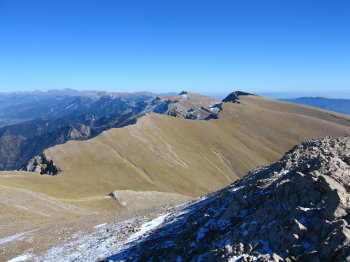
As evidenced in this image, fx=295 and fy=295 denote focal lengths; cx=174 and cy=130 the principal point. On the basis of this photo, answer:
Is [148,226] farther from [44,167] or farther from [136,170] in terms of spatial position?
[44,167]

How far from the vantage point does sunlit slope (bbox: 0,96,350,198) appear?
7481 cm

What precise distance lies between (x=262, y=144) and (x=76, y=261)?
13610 cm

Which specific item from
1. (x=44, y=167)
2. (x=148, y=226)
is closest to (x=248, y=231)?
(x=148, y=226)

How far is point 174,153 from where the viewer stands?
10919cm

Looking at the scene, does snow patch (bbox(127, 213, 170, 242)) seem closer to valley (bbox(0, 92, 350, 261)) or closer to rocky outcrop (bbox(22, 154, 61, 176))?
valley (bbox(0, 92, 350, 261))

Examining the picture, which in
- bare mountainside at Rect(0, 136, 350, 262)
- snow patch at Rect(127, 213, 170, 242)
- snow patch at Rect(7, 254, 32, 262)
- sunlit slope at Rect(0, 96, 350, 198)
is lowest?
sunlit slope at Rect(0, 96, 350, 198)

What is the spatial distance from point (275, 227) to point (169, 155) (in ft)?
300

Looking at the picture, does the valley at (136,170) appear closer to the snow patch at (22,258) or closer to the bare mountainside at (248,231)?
the snow patch at (22,258)

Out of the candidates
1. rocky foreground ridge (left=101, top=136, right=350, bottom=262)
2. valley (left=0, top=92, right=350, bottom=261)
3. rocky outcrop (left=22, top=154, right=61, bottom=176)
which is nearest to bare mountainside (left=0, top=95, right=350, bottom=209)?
valley (left=0, top=92, right=350, bottom=261)

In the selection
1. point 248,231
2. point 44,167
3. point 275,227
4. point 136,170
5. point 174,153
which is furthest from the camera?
Result: point 174,153

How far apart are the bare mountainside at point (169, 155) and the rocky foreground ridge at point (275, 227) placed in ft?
120

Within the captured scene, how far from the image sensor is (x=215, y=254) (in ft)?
50.5

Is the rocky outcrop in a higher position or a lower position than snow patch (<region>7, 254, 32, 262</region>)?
lower

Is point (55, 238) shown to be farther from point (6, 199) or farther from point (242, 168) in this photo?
point (242, 168)
